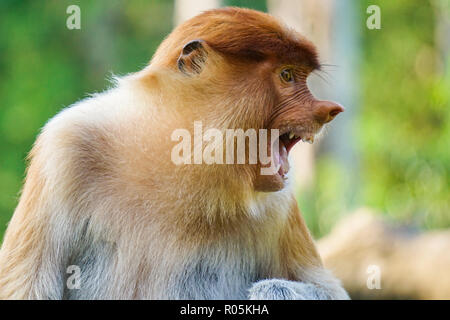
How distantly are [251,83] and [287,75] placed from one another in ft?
0.77

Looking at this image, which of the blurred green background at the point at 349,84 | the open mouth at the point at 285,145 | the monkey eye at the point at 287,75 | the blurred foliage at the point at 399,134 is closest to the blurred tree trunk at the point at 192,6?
the blurred green background at the point at 349,84

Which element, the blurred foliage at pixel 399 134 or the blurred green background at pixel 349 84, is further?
the blurred green background at pixel 349 84

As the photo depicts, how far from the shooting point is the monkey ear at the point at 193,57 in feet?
12.3

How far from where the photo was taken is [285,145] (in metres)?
3.81

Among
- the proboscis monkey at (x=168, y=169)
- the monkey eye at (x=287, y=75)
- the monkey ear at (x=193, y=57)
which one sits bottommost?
the proboscis monkey at (x=168, y=169)

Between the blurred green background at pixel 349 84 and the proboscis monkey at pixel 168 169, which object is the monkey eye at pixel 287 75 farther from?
the blurred green background at pixel 349 84

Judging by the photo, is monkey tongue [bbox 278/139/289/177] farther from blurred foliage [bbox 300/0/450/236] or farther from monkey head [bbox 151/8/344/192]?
blurred foliage [bbox 300/0/450/236]

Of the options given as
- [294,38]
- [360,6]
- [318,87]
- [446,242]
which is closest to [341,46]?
[318,87]

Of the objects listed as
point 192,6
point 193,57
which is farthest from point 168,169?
point 192,6

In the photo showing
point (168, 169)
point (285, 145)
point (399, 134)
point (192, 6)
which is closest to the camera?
point (168, 169)

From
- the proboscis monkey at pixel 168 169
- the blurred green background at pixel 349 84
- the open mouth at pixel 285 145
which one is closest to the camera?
the proboscis monkey at pixel 168 169

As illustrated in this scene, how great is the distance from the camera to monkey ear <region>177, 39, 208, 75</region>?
373cm

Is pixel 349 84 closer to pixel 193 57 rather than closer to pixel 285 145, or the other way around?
pixel 285 145
